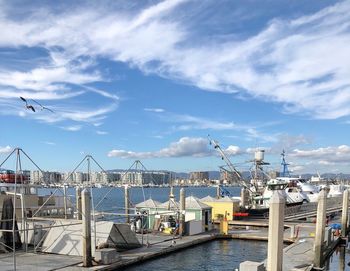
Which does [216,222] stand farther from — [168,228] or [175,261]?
[175,261]

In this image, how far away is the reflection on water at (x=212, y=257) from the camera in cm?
2844

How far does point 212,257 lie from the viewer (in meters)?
31.9

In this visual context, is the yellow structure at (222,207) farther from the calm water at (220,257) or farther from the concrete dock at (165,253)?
the calm water at (220,257)

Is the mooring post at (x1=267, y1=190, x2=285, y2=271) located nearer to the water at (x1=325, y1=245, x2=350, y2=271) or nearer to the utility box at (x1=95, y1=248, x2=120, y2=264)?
the utility box at (x1=95, y1=248, x2=120, y2=264)

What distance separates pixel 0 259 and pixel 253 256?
1758 cm

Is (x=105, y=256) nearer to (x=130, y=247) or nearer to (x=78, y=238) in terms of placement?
(x=78, y=238)

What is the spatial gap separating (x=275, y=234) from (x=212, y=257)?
1504cm

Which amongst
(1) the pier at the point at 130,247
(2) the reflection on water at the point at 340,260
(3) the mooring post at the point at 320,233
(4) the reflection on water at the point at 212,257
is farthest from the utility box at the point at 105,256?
(2) the reflection on water at the point at 340,260

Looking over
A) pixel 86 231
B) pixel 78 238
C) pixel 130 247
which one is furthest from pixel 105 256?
pixel 130 247

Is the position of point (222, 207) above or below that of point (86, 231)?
below

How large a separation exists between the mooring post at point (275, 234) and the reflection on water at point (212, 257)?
11.4 meters

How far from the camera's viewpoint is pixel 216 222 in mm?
47500

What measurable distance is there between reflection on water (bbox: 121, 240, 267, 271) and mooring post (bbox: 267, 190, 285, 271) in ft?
37.4

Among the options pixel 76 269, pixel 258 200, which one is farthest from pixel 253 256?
pixel 258 200
